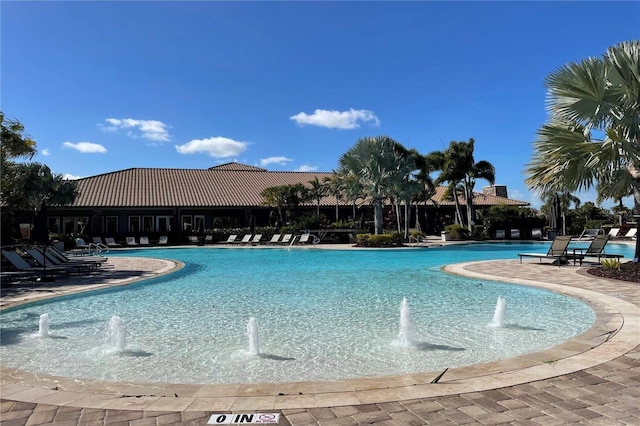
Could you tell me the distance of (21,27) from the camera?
980 centimetres

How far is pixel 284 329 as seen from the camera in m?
6.78

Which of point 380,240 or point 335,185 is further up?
point 335,185

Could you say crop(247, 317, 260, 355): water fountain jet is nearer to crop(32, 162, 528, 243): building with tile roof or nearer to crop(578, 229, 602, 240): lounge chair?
crop(32, 162, 528, 243): building with tile roof

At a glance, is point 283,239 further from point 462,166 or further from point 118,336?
point 118,336

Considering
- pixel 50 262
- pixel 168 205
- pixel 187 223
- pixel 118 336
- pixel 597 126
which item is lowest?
pixel 118 336

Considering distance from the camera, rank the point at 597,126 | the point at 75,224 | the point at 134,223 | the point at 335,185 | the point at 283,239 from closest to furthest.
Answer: the point at 597,126, the point at 283,239, the point at 335,185, the point at 75,224, the point at 134,223

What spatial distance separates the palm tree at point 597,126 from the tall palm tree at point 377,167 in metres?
14.8

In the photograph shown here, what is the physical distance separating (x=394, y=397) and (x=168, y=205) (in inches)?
1246

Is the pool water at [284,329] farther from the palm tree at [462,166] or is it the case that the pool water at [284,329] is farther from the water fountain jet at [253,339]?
the palm tree at [462,166]

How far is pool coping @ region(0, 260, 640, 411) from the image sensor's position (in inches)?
137

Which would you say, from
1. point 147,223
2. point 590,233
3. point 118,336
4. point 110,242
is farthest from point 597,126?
point 147,223

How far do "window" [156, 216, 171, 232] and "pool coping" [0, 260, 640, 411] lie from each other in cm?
3053

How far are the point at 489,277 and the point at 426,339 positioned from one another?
20.1ft

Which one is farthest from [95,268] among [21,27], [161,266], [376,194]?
[376,194]
